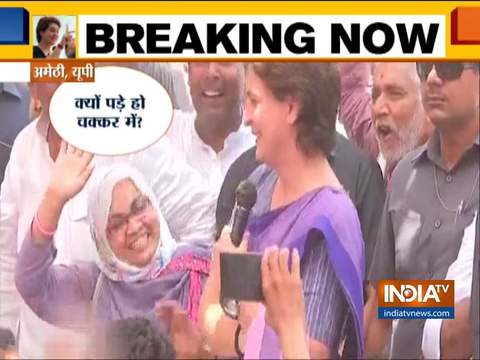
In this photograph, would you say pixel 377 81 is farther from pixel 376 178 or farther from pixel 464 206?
pixel 464 206

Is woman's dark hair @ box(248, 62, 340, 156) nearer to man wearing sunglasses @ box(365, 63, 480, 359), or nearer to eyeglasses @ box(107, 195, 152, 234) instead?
man wearing sunglasses @ box(365, 63, 480, 359)

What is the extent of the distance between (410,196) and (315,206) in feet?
1.02

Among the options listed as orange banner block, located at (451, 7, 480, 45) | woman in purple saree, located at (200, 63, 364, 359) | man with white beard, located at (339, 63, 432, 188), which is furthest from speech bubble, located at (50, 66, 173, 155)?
orange banner block, located at (451, 7, 480, 45)

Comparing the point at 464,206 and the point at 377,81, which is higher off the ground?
the point at 377,81

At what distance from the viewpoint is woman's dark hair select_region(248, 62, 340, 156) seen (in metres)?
2.46

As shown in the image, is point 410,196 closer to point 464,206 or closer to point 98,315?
point 464,206

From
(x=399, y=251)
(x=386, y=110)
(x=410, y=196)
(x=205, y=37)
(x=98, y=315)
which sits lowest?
(x=98, y=315)

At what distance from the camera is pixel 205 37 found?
8.16ft

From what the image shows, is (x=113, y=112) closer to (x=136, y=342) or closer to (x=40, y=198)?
(x=40, y=198)

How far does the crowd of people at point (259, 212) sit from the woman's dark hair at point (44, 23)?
0.18 metres

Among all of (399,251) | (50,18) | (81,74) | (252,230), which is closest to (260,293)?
(252,230)

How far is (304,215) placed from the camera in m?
2.46

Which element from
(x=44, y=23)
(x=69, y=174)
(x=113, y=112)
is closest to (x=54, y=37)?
(x=44, y=23)

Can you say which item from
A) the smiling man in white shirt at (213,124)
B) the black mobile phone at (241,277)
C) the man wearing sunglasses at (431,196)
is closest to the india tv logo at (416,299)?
the man wearing sunglasses at (431,196)
